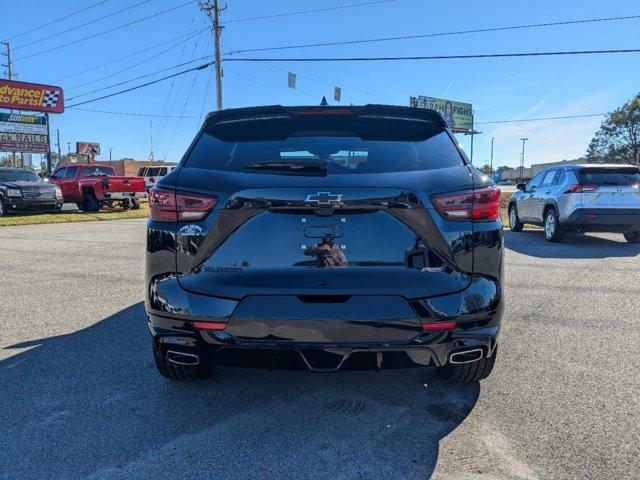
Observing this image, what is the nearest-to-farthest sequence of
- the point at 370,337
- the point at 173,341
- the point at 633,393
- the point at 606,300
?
1. the point at 370,337
2. the point at 173,341
3. the point at 633,393
4. the point at 606,300

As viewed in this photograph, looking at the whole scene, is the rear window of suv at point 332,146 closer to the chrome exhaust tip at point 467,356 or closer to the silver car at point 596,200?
the chrome exhaust tip at point 467,356

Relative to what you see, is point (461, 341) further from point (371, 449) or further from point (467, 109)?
point (467, 109)

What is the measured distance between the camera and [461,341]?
258 centimetres

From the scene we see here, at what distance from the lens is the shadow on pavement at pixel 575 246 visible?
9578 mm

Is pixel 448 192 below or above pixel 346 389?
above

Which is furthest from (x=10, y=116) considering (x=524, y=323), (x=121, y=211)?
(x=524, y=323)

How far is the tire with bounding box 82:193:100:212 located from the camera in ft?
63.0

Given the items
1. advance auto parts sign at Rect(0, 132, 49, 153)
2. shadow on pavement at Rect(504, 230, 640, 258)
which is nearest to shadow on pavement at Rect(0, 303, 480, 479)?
shadow on pavement at Rect(504, 230, 640, 258)

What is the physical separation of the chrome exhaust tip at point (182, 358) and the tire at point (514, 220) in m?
12.6

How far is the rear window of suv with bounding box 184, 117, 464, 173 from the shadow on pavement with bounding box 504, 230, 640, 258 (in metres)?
7.20

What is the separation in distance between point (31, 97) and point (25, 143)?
109 inches

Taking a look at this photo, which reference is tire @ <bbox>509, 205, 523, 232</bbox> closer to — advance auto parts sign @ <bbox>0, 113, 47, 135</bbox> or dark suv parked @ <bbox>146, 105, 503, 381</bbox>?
dark suv parked @ <bbox>146, 105, 503, 381</bbox>

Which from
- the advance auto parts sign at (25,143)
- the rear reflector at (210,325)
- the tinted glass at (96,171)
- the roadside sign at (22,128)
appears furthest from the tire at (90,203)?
the rear reflector at (210,325)

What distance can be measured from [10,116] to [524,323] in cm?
3267
